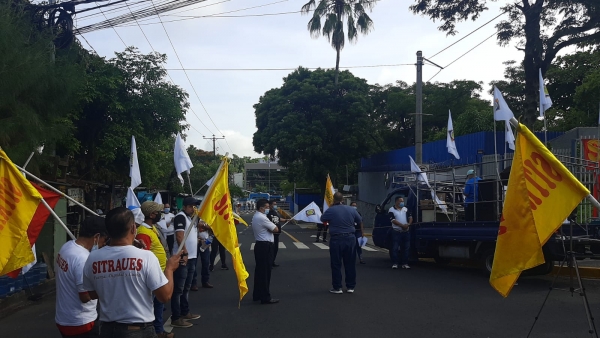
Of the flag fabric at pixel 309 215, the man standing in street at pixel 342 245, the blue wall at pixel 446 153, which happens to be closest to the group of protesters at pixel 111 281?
the man standing in street at pixel 342 245

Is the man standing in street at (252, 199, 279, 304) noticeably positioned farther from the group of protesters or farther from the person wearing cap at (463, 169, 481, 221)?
the person wearing cap at (463, 169, 481, 221)

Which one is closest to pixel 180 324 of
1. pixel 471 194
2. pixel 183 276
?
pixel 183 276

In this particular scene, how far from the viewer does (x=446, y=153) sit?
1018 inches

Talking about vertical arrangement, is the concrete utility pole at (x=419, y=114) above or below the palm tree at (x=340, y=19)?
below

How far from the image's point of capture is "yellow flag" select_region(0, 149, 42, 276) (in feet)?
16.8

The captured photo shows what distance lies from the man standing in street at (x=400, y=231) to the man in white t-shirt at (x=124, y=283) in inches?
404

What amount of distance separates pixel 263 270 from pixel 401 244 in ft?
18.3

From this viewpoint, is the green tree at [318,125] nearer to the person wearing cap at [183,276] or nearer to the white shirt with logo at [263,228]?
the white shirt with logo at [263,228]

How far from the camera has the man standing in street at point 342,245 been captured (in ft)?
32.4

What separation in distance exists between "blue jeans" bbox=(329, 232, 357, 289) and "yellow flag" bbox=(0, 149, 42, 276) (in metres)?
5.70

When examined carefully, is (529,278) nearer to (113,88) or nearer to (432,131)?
(113,88)

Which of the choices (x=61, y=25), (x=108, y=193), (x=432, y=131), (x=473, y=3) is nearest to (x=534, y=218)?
(x=61, y=25)

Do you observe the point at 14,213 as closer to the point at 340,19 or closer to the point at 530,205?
the point at 530,205

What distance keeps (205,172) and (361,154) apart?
16.1 metres
